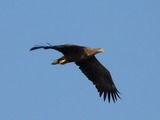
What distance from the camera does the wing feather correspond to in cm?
2675

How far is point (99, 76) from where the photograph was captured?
2708 centimetres

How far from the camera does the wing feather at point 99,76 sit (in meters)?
26.8

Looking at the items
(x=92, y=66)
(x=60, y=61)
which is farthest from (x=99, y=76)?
(x=60, y=61)

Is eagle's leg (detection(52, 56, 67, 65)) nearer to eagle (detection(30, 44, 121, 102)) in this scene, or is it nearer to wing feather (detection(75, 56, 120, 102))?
eagle (detection(30, 44, 121, 102))

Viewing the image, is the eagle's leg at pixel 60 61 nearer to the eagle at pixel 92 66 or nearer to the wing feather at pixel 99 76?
the eagle at pixel 92 66

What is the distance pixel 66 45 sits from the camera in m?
24.9

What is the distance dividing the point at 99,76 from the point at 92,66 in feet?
1.72

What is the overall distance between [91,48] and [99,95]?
7.59ft

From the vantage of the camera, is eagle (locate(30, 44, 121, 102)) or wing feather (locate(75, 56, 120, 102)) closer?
eagle (locate(30, 44, 121, 102))

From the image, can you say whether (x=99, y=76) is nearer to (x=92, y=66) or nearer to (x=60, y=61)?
(x=92, y=66)

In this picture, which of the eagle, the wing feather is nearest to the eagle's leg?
the eagle

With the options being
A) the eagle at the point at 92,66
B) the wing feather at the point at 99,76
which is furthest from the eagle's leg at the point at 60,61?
the wing feather at the point at 99,76

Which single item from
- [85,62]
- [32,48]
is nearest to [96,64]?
[85,62]

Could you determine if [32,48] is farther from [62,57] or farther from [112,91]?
[112,91]
